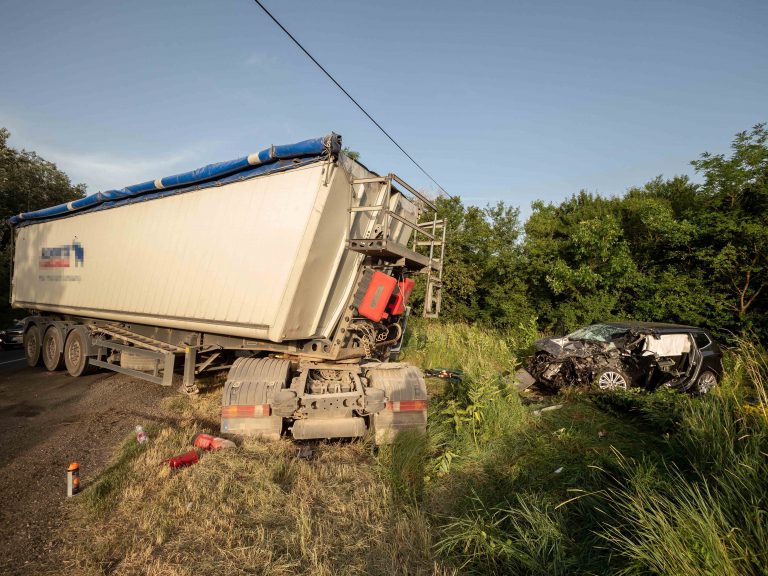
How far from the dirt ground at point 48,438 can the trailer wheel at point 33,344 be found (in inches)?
16.9

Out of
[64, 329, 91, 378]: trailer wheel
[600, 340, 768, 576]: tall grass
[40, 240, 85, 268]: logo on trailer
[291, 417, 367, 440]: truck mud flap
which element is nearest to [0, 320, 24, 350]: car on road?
[40, 240, 85, 268]: logo on trailer

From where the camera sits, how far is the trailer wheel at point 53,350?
28.3 feet

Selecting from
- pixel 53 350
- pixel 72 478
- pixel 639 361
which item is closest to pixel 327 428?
pixel 72 478

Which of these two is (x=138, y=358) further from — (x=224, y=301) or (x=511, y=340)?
(x=511, y=340)

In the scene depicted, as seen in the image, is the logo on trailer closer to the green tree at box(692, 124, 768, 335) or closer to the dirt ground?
the dirt ground

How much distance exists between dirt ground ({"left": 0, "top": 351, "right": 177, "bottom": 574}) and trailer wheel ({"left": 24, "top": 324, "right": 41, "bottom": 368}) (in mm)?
429

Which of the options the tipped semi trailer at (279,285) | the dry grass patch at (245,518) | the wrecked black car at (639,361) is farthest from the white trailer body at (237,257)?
the wrecked black car at (639,361)

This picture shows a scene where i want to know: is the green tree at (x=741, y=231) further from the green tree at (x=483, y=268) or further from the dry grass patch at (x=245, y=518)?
the dry grass patch at (x=245, y=518)

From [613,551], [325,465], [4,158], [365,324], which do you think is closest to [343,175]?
[365,324]

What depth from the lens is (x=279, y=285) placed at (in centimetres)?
470

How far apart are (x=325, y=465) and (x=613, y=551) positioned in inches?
106

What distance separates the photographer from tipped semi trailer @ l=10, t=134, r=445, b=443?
4.60m

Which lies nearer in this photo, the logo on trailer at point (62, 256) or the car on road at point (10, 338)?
the logo on trailer at point (62, 256)

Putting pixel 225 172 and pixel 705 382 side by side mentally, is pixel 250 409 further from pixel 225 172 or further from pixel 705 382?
pixel 705 382
